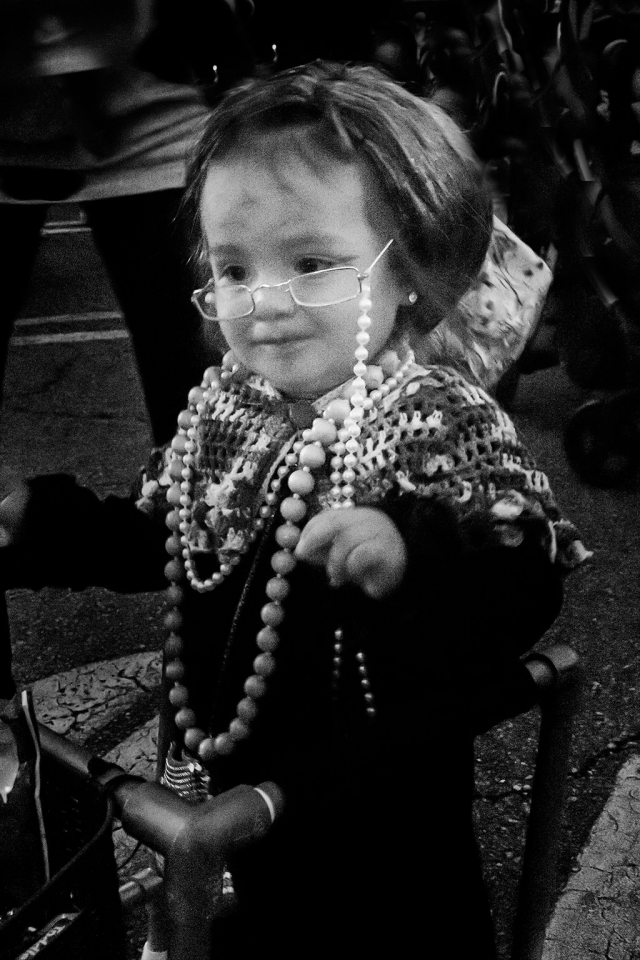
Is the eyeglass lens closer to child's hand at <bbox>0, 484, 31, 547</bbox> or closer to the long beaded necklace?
the long beaded necklace

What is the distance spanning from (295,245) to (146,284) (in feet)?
2.50

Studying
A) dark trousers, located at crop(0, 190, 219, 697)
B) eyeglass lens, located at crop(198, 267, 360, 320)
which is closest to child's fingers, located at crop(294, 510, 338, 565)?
eyeglass lens, located at crop(198, 267, 360, 320)

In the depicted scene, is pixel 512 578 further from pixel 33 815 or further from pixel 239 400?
pixel 33 815

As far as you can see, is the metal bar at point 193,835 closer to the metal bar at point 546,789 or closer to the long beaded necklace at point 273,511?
the long beaded necklace at point 273,511

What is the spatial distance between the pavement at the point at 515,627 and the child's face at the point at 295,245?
33 centimetres

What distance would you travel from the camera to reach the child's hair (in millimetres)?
904

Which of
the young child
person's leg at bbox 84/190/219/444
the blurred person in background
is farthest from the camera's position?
person's leg at bbox 84/190/219/444

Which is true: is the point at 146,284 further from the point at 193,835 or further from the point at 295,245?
the point at 193,835

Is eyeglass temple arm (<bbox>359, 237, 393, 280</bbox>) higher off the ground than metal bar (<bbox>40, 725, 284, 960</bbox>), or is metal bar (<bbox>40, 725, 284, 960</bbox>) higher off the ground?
eyeglass temple arm (<bbox>359, 237, 393, 280</bbox>)

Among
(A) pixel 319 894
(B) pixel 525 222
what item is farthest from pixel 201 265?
(B) pixel 525 222

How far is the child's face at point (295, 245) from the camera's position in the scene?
89 centimetres

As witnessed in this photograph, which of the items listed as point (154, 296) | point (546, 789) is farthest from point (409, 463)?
point (154, 296)

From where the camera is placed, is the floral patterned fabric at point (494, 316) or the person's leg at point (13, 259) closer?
the floral patterned fabric at point (494, 316)

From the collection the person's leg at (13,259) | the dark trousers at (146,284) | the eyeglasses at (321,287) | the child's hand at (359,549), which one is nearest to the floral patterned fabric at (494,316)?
the eyeglasses at (321,287)
